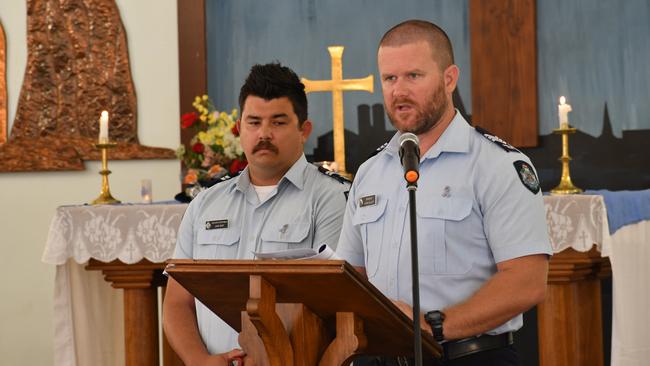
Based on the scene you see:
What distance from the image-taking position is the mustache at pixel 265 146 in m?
3.06

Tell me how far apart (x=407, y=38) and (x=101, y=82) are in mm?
3736

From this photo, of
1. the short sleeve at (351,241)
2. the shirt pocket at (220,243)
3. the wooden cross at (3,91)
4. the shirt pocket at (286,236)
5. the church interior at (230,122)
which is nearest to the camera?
the short sleeve at (351,241)

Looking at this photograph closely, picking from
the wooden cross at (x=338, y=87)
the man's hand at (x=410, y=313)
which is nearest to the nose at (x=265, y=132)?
the man's hand at (x=410, y=313)

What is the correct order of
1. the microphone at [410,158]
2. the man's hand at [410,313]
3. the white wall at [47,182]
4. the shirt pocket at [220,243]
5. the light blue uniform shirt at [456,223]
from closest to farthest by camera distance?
the microphone at [410,158] < the man's hand at [410,313] < the light blue uniform shirt at [456,223] < the shirt pocket at [220,243] < the white wall at [47,182]

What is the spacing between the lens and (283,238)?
3021 mm

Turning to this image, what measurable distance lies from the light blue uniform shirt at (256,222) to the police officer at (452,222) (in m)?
0.29

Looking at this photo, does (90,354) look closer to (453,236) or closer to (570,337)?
(570,337)

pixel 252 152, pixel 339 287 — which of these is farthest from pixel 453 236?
pixel 252 152

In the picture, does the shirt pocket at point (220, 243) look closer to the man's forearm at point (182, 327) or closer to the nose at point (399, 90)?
the man's forearm at point (182, 327)

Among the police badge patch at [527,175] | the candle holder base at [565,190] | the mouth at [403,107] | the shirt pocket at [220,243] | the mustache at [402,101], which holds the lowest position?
the shirt pocket at [220,243]

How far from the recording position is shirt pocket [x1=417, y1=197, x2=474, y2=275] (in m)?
2.57

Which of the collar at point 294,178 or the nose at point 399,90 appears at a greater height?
the nose at point 399,90

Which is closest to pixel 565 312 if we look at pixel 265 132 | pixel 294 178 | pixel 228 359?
pixel 294 178

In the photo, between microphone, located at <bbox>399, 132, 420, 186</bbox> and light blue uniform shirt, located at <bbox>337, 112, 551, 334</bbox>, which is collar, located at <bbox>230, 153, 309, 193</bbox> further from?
microphone, located at <bbox>399, 132, 420, 186</bbox>
